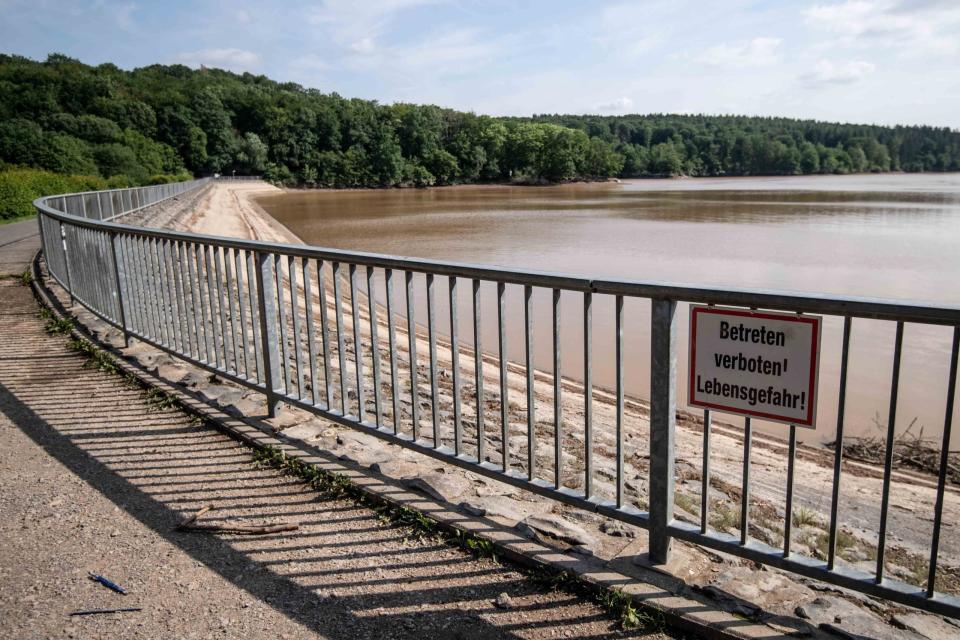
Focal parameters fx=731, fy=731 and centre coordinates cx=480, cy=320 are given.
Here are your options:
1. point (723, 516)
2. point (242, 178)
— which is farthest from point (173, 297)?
point (242, 178)

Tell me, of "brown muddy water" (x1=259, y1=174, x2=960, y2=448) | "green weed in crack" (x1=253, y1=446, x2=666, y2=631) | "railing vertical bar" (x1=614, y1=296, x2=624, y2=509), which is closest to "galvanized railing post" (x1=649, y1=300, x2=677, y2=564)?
"railing vertical bar" (x1=614, y1=296, x2=624, y2=509)

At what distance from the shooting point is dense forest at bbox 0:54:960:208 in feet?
317

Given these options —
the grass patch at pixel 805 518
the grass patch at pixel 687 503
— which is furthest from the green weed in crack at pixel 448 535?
the grass patch at pixel 805 518

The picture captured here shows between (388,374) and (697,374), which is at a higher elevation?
(697,374)

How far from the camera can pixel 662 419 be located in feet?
9.87

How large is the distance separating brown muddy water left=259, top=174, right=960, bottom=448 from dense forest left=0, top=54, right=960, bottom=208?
43357 mm

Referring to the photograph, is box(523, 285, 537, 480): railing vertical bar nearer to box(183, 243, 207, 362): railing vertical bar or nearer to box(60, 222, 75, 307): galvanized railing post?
box(183, 243, 207, 362): railing vertical bar

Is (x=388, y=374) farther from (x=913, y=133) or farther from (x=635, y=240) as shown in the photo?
(x=913, y=133)

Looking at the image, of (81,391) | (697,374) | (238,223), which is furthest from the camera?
(238,223)

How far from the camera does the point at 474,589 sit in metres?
3.05

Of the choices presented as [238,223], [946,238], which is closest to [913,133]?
[946,238]

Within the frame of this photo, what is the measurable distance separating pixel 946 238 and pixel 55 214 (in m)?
32.6

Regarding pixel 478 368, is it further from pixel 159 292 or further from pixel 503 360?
pixel 159 292

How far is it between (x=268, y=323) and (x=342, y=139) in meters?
142
